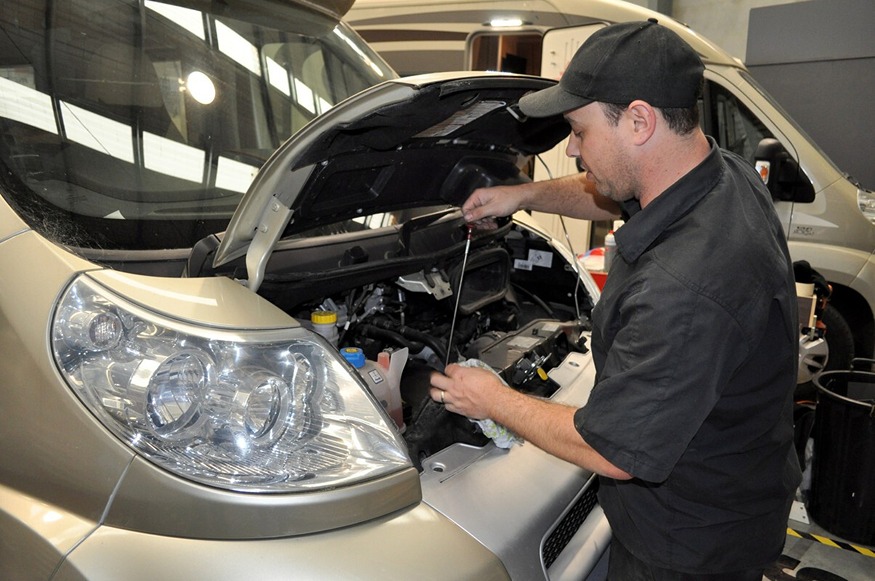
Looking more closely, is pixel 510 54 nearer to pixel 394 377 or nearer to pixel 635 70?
pixel 394 377

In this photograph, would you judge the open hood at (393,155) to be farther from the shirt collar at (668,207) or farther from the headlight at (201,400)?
the shirt collar at (668,207)

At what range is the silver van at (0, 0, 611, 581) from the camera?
3.72ft

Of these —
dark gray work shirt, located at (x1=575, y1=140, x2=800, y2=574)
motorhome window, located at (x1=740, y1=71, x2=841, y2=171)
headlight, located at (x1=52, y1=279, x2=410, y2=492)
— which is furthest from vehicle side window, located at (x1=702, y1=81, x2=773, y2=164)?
headlight, located at (x1=52, y1=279, x2=410, y2=492)

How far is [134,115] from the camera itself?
70.5 inches

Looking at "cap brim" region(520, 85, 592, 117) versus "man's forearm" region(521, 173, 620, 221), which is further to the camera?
"man's forearm" region(521, 173, 620, 221)

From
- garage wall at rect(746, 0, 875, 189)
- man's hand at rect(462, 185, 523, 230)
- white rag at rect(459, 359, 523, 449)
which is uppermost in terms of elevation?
garage wall at rect(746, 0, 875, 189)

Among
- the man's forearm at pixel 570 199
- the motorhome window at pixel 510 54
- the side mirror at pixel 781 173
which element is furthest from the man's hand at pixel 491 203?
the motorhome window at pixel 510 54

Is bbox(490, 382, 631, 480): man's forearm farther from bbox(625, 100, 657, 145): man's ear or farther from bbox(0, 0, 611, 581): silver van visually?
bbox(625, 100, 657, 145): man's ear

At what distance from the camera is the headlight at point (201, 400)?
3.76 feet

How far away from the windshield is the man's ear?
3.37 feet

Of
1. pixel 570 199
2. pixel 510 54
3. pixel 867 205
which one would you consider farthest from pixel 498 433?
pixel 510 54

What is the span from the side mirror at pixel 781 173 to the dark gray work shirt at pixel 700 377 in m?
2.74

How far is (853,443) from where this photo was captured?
9.00ft

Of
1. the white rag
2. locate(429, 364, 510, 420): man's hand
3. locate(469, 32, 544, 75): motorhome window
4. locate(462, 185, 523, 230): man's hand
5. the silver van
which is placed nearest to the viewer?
the silver van
